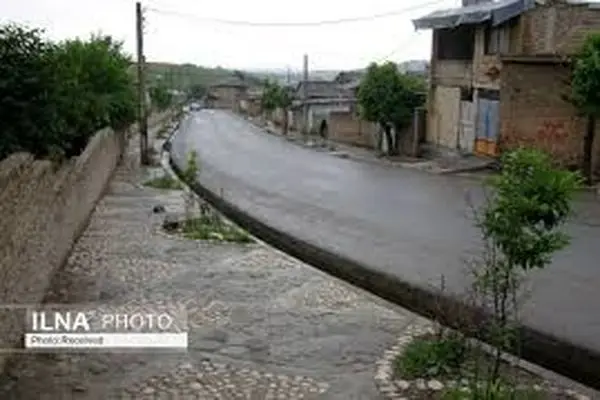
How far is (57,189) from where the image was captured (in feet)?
38.8

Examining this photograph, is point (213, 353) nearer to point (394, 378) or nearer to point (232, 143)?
point (394, 378)

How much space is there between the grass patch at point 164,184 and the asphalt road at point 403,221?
3.80ft

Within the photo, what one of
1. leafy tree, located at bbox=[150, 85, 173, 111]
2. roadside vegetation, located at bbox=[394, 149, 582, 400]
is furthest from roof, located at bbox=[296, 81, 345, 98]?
roadside vegetation, located at bbox=[394, 149, 582, 400]

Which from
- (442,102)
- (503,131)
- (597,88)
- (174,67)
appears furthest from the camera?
(174,67)

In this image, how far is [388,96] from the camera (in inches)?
1428

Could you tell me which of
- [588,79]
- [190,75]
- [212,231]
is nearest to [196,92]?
[190,75]

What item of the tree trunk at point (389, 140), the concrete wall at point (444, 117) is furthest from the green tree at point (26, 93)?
the tree trunk at point (389, 140)

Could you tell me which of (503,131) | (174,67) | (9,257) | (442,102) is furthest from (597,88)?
(174,67)

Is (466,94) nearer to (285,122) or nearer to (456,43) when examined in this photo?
(456,43)

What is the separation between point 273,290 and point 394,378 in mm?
3745

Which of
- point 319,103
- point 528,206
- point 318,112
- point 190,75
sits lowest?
point 318,112

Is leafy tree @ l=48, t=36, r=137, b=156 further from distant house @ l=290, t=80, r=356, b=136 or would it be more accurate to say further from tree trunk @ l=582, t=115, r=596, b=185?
distant house @ l=290, t=80, r=356, b=136

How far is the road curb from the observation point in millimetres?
8586

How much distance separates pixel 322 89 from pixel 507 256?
73065 mm
